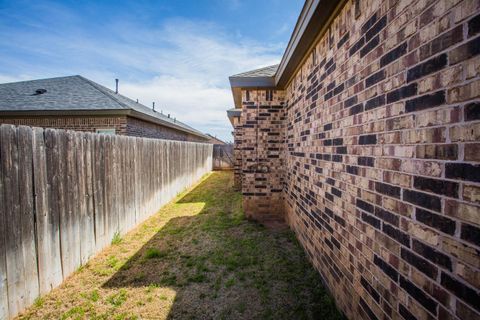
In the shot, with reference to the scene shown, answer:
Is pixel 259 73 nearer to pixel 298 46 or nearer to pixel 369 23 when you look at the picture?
pixel 298 46

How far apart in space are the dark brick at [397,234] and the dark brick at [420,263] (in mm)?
49

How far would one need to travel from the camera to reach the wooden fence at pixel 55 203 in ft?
8.14

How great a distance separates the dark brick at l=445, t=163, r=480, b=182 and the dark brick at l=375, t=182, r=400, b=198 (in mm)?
413

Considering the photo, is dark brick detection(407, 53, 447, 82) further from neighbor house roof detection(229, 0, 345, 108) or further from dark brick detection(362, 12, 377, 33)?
neighbor house roof detection(229, 0, 345, 108)

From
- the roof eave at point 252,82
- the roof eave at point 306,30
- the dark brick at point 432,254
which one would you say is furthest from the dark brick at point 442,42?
the roof eave at point 252,82

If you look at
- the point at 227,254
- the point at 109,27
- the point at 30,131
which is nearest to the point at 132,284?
the point at 227,254

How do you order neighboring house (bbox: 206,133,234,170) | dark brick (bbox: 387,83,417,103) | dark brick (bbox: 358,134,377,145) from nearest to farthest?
1. dark brick (bbox: 387,83,417,103)
2. dark brick (bbox: 358,134,377,145)
3. neighboring house (bbox: 206,133,234,170)

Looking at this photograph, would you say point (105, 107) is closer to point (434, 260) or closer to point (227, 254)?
point (227, 254)

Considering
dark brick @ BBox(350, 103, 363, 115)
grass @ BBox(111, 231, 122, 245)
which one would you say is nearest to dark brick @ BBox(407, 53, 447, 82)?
dark brick @ BBox(350, 103, 363, 115)

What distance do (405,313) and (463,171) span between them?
96 centimetres

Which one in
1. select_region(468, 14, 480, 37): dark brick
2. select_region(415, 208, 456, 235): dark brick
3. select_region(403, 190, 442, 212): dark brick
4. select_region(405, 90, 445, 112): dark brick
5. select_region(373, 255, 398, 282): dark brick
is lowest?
select_region(373, 255, 398, 282): dark brick

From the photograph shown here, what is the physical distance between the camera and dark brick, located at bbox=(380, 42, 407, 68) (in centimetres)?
148

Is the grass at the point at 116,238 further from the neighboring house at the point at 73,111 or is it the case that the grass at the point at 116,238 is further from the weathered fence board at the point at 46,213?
the neighboring house at the point at 73,111

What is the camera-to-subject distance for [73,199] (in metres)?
3.46
